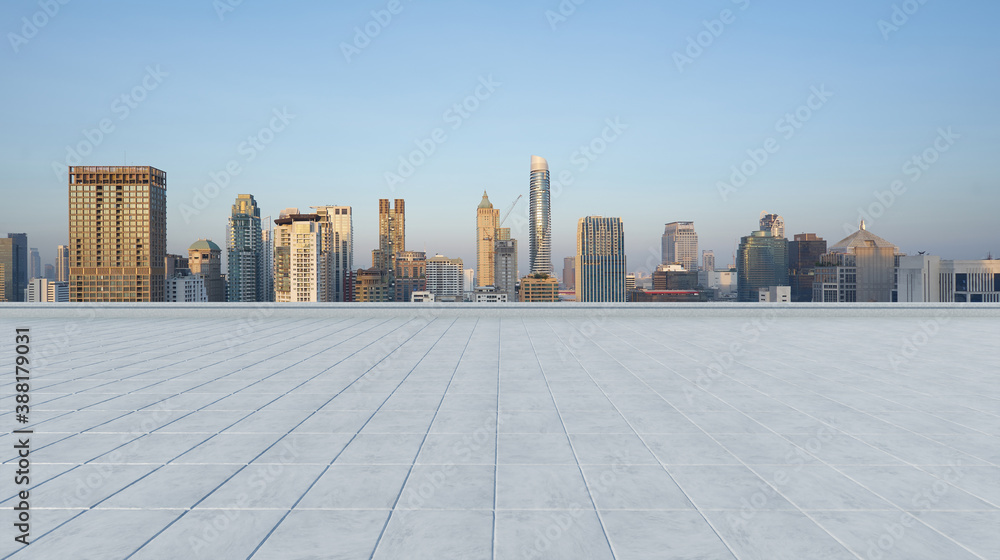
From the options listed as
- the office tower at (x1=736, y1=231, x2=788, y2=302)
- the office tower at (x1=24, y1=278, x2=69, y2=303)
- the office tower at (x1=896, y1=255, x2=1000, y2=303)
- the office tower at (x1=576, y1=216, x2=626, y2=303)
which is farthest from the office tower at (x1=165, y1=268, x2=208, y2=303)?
the office tower at (x1=736, y1=231, x2=788, y2=302)

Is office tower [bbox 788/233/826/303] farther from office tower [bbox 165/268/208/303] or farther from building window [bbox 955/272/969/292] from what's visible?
office tower [bbox 165/268/208/303]

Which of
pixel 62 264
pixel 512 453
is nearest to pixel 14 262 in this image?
pixel 62 264

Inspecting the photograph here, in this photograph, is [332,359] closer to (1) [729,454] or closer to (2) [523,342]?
(2) [523,342]

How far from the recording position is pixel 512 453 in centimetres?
502

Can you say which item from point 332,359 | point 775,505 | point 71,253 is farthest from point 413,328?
point 71,253

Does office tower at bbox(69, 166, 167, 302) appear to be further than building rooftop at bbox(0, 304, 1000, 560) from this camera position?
Yes

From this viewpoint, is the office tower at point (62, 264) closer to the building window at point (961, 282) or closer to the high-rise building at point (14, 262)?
the high-rise building at point (14, 262)

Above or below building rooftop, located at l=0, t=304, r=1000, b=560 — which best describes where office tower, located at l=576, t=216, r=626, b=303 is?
above

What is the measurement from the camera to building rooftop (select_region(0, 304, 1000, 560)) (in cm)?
351

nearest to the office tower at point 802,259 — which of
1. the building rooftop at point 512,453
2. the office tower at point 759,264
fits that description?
the office tower at point 759,264

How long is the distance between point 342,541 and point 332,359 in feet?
22.9

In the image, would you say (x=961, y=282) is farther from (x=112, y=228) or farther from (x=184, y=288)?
(x=184, y=288)

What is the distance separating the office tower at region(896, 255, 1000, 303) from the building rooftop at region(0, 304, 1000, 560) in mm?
93997

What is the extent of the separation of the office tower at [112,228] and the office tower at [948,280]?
149 metres
